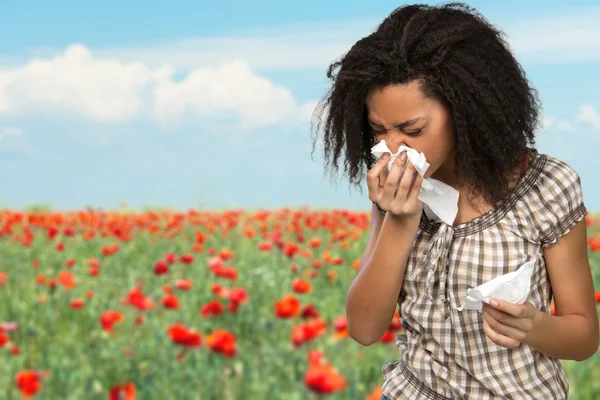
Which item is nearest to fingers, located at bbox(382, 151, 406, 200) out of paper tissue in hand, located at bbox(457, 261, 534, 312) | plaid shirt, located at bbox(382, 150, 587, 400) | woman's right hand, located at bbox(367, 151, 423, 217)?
woman's right hand, located at bbox(367, 151, 423, 217)

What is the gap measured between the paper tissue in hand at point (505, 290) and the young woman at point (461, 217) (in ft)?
0.23

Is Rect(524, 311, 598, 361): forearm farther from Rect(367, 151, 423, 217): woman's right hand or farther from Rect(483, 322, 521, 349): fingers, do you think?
Rect(367, 151, 423, 217): woman's right hand

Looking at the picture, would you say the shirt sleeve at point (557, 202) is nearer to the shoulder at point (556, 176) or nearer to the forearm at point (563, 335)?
the shoulder at point (556, 176)

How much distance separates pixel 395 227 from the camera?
1.81 meters

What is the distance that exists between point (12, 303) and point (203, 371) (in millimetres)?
1327

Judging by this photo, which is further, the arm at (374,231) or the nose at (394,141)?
the arm at (374,231)

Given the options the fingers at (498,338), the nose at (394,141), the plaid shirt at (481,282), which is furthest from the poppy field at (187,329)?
the nose at (394,141)

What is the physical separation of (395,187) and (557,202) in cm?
35

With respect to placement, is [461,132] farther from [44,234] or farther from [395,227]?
[44,234]

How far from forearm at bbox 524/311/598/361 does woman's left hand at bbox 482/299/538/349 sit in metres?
0.05

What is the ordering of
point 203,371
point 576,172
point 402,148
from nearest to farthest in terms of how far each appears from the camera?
point 402,148
point 576,172
point 203,371

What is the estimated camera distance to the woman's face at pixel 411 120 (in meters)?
1.72

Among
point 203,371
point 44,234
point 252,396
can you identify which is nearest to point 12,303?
point 203,371

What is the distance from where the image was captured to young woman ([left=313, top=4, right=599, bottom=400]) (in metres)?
1.76
